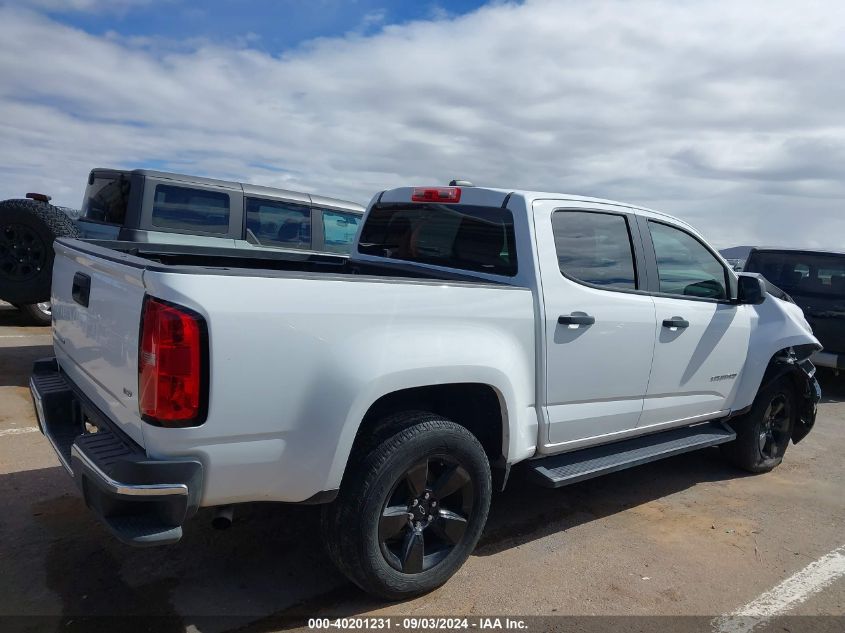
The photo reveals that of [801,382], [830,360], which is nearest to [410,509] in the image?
[801,382]

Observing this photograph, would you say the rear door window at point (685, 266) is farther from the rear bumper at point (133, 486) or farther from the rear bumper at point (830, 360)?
the rear bumper at point (830, 360)

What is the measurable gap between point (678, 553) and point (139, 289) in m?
3.16

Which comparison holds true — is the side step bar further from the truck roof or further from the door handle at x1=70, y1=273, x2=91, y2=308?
the truck roof

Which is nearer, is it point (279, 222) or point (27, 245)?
point (27, 245)

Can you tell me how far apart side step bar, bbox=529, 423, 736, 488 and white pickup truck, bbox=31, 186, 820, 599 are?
0.07ft

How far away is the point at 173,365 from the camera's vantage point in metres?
2.29

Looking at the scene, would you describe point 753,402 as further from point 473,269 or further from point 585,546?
point 473,269

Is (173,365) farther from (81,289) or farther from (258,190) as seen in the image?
(258,190)

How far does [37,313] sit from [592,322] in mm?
7777

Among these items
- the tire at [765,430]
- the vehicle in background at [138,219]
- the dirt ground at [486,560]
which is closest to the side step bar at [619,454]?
the tire at [765,430]

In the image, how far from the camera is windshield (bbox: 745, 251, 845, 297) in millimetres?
8297

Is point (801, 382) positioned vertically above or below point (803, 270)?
below

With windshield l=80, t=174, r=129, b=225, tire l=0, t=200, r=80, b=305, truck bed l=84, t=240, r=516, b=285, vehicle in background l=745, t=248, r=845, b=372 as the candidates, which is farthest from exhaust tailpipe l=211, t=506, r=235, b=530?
vehicle in background l=745, t=248, r=845, b=372

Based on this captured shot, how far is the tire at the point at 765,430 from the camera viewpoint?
Answer: 16.6 feet
